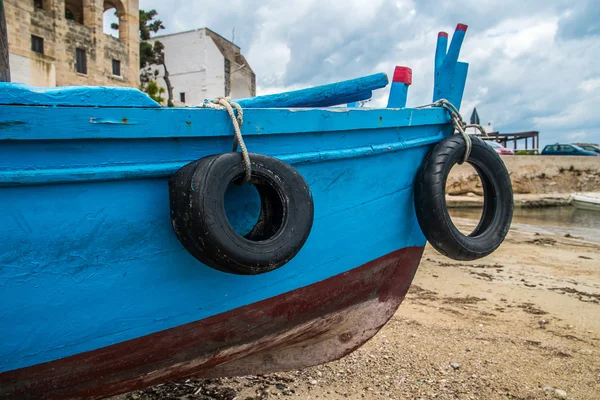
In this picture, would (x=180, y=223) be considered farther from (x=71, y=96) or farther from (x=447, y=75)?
(x=447, y=75)

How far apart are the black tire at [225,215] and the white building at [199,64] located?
2624 cm

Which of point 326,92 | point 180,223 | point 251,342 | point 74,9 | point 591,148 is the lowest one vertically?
point 251,342

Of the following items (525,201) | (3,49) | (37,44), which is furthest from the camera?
(525,201)

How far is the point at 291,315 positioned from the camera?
2.68 m

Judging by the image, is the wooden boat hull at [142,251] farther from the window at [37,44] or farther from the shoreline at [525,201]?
the window at [37,44]

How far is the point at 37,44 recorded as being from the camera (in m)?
16.9

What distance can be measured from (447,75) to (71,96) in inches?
99.5

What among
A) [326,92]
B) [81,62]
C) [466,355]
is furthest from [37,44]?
[466,355]

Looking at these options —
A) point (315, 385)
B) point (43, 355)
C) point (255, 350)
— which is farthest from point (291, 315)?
point (43, 355)

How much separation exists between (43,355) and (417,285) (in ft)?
15.6

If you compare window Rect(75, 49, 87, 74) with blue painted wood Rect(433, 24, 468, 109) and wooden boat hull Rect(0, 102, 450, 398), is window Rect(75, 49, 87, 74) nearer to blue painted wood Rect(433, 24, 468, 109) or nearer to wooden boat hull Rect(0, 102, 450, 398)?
blue painted wood Rect(433, 24, 468, 109)

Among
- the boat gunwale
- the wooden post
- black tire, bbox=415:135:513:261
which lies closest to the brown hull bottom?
black tire, bbox=415:135:513:261

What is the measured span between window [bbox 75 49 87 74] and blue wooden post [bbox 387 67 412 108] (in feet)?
61.2

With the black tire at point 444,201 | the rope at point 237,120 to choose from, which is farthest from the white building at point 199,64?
the rope at point 237,120
